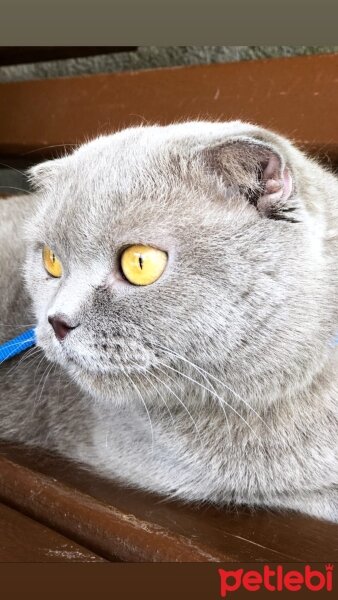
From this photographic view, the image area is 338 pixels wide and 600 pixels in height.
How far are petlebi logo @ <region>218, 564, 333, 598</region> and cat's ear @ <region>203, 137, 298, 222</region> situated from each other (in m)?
0.43

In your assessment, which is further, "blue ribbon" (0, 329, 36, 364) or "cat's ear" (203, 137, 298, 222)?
"blue ribbon" (0, 329, 36, 364)

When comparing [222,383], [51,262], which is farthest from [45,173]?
[222,383]

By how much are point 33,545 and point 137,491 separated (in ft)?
0.91

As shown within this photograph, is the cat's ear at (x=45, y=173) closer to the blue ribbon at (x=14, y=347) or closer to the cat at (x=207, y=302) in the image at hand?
→ the cat at (x=207, y=302)

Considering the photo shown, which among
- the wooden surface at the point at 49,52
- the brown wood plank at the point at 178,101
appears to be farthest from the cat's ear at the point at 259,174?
the wooden surface at the point at 49,52

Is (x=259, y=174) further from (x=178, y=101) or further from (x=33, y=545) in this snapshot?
(x=178, y=101)

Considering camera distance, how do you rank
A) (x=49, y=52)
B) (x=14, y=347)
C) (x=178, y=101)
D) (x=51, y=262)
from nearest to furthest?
(x=51, y=262) → (x=14, y=347) → (x=178, y=101) → (x=49, y=52)

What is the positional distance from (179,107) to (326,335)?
985 millimetres

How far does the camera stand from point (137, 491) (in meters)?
1.07

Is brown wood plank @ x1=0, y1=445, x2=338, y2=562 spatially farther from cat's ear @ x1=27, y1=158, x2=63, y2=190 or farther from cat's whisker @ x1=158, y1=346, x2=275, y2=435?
cat's ear @ x1=27, y1=158, x2=63, y2=190

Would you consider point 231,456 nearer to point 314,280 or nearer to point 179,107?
point 314,280

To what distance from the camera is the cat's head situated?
33.3 inches

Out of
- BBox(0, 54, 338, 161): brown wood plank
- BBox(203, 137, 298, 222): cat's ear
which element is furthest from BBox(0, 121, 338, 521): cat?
BBox(0, 54, 338, 161): brown wood plank

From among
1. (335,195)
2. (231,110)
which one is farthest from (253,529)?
(231,110)
